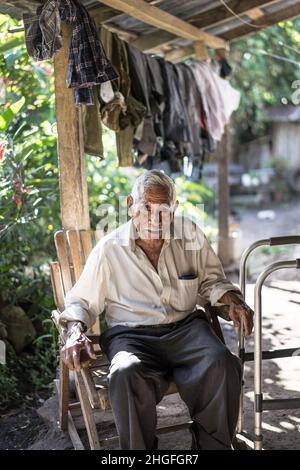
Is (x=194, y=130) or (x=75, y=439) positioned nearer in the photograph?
(x=75, y=439)

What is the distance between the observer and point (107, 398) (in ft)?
7.75

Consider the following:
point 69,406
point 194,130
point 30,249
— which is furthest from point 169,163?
point 69,406

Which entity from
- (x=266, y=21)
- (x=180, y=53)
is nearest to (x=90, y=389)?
(x=180, y=53)

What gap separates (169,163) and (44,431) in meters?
2.68

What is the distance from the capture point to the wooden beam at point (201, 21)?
483 centimetres

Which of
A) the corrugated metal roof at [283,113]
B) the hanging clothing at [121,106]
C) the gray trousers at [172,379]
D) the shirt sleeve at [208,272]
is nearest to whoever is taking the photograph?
the gray trousers at [172,379]

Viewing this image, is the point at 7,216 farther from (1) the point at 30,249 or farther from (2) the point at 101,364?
(2) the point at 101,364

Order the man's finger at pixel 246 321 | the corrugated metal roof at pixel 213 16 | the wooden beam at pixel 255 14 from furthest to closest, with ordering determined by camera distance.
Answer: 1. the wooden beam at pixel 255 14
2. the corrugated metal roof at pixel 213 16
3. the man's finger at pixel 246 321

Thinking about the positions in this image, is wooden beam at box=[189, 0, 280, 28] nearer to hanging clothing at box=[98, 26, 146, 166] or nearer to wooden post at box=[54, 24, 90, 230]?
hanging clothing at box=[98, 26, 146, 166]

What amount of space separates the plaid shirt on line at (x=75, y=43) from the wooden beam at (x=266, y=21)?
2.70 m

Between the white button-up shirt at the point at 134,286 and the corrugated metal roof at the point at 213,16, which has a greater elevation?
the corrugated metal roof at the point at 213,16

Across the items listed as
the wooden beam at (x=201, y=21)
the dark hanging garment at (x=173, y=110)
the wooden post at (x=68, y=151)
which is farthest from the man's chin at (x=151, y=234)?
the wooden beam at (x=201, y=21)

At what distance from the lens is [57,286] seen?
3053 mm

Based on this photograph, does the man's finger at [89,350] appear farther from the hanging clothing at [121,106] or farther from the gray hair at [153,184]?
the hanging clothing at [121,106]
